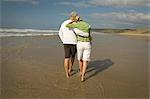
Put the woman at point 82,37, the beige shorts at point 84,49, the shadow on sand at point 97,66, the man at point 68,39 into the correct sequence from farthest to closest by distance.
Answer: the shadow on sand at point 97,66 < the man at point 68,39 < the beige shorts at point 84,49 < the woman at point 82,37

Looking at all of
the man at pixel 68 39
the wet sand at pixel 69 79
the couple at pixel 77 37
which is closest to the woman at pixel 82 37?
the couple at pixel 77 37

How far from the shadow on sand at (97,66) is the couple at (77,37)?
2.20 feet

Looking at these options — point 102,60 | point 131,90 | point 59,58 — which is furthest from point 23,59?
point 131,90

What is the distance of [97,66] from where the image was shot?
966 centimetres

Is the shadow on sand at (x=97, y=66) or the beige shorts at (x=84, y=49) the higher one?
the beige shorts at (x=84, y=49)

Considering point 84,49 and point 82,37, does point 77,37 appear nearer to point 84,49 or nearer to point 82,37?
point 82,37

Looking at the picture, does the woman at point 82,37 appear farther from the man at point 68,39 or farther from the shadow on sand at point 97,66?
the shadow on sand at point 97,66

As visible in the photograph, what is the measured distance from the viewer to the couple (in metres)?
7.52

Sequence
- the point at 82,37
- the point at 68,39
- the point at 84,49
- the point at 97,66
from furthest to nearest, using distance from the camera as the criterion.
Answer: the point at 97,66, the point at 68,39, the point at 84,49, the point at 82,37

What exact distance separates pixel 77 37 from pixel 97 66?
7.30 feet

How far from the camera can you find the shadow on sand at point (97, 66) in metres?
8.65

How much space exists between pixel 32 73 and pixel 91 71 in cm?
173

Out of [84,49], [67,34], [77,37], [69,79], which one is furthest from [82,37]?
[69,79]

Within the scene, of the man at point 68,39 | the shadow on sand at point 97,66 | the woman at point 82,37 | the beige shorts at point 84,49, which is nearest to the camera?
the woman at point 82,37
